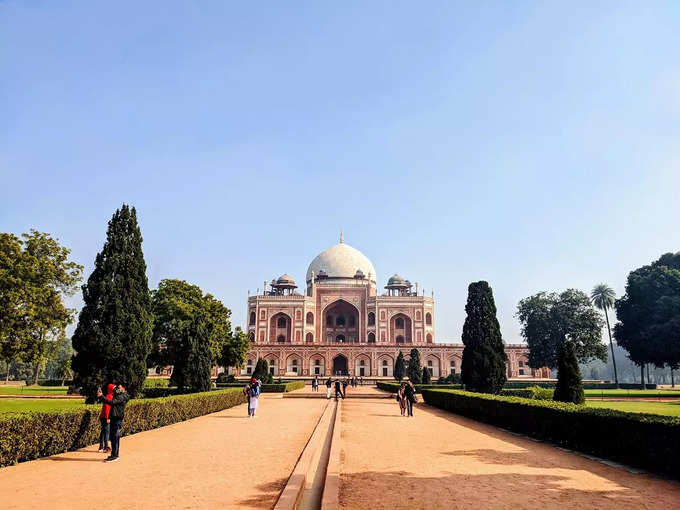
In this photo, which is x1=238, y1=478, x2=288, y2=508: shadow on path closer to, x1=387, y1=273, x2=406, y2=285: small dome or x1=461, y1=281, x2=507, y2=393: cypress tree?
x1=461, y1=281, x2=507, y2=393: cypress tree

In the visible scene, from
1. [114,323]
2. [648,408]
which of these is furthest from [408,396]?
[648,408]

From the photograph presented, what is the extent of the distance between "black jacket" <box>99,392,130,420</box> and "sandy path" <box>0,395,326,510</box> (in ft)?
2.67

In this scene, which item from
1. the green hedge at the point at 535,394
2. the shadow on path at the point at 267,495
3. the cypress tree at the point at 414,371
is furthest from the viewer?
the cypress tree at the point at 414,371

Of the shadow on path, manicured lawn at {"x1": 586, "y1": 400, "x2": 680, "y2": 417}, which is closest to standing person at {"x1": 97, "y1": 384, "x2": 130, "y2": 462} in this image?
the shadow on path

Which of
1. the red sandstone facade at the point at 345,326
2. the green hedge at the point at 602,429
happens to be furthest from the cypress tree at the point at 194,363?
the red sandstone facade at the point at 345,326

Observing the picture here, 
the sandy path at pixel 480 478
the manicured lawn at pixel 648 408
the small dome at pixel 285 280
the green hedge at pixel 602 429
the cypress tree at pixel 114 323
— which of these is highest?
the small dome at pixel 285 280

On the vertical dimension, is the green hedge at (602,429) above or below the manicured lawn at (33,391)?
above

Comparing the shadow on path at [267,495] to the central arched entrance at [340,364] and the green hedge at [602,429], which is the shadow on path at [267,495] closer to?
the green hedge at [602,429]

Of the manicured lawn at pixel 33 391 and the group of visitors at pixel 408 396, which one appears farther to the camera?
the manicured lawn at pixel 33 391

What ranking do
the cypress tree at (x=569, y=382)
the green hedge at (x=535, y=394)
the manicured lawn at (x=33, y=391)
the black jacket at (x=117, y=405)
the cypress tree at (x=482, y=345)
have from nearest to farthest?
the black jacket at (x=117, y=405) → the cypress tree at (x=569, y=382) → the green hedge at (x=535, y=394) → the cypress tree at (x=482, y=345) → the manicured lawn at (x=33, y=391)

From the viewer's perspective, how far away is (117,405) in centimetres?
991

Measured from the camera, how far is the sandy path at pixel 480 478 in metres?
6.71

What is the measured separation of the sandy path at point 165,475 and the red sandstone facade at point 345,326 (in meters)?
51.6

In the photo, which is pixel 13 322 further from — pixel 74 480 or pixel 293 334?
pixel 293 334
